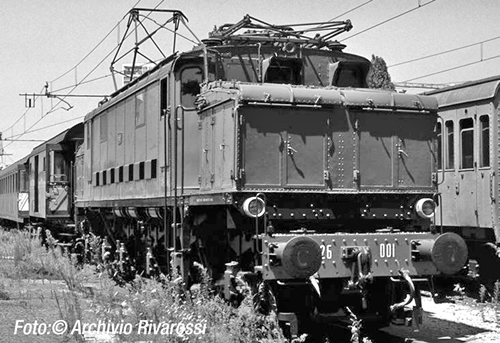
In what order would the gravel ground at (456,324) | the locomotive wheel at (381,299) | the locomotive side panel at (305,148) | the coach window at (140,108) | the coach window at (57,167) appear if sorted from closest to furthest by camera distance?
the locomotive side panel at (305,148), the locomotive wheel at (381,299), the gravel ground at (456,324), the coach window at (140,108), the coach window at (57,167)

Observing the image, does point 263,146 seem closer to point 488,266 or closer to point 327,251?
point 327,251

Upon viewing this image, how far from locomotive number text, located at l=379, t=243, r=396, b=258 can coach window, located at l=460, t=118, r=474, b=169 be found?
584cm

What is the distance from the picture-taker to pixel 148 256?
12914 millimetres

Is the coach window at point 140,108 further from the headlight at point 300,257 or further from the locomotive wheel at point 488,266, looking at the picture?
the locomotive wheel at point 488,266

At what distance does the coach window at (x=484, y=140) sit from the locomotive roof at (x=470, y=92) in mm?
410

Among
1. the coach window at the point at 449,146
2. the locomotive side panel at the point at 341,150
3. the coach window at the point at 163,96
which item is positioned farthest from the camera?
the coach window at the point at 449,146

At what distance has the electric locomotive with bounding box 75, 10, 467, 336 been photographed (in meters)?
→ 8.95

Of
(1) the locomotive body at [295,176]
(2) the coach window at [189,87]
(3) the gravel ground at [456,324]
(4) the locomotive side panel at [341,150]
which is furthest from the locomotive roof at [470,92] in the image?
(2) the coach window at [189,87]

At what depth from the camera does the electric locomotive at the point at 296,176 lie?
895 cm

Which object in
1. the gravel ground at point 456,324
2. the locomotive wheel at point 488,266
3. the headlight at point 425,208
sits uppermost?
the headlight at point 425,208

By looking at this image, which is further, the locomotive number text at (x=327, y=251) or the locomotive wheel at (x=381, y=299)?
the locomotive wheel at (x=381, y=299)

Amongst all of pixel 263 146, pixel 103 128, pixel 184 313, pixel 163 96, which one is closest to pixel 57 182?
pixel 103 128

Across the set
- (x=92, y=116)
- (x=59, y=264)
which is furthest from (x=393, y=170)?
(x=92, y=116)

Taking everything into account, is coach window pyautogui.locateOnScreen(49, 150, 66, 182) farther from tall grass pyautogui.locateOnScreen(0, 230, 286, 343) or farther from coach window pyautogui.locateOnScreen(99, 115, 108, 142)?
tall grass pyautogui.locateOnScreen(0, 230, 286, 343)
